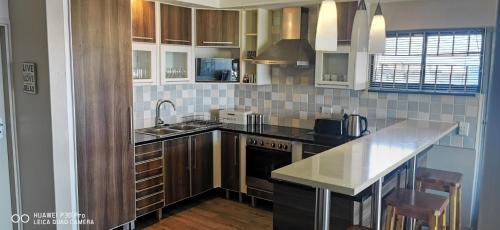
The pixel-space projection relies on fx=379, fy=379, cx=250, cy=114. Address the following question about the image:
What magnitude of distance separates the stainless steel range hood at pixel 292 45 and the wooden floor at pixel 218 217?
1728 mm

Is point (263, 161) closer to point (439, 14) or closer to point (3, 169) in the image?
point (439, 14)

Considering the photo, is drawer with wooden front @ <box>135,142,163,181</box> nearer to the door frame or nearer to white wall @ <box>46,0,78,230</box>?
white wall @ <box>46,0,78,230</box>

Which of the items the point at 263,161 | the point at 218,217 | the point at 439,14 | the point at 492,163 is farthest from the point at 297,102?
the point at 492,163

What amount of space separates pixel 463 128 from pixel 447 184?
2.97ft

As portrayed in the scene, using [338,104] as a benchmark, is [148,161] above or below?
below

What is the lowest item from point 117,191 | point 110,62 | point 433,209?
point 117,191

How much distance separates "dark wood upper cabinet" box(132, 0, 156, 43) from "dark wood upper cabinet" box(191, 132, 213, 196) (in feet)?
4.00

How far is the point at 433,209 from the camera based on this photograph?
2395 millimetres

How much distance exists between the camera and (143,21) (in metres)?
3.96

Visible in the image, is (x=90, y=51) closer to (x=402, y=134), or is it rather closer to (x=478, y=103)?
(x=402, y=134)

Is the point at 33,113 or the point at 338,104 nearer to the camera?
the point at 33,113

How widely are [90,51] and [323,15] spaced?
1995 mm

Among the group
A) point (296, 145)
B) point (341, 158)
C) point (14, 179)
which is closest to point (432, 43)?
point (296, 145)

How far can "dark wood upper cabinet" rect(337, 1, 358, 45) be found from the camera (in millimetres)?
3957
